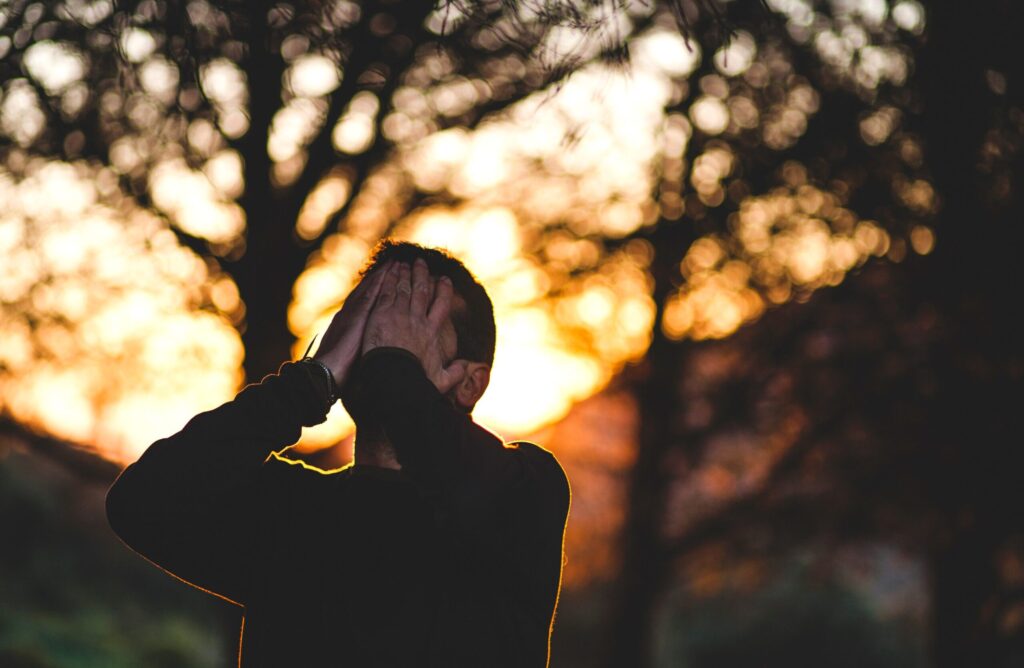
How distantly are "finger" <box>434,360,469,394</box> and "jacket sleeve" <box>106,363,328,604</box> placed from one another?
24cm

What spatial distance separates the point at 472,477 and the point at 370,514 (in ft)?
0.85

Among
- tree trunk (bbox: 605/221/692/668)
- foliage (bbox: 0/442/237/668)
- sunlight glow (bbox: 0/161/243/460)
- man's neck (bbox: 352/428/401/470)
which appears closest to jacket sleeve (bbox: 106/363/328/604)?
man's neck (bbox: 352/428/401/470)

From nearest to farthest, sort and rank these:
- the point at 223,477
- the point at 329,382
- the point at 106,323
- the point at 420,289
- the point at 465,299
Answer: the point at 223,477
the point at 329,382
the point at 420,289
the point at 465,299
the point at 106,323

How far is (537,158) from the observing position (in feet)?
23.7

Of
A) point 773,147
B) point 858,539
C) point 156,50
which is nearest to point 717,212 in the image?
point 773,147

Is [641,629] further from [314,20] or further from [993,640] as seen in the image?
[314,20]

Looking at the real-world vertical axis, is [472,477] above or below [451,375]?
below

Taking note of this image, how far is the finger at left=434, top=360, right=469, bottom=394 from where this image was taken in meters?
1.95

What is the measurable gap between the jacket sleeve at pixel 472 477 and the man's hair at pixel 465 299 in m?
0.23

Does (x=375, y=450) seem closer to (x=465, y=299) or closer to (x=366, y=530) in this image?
(x=366, y=530)

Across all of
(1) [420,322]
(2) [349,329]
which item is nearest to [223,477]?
(2) [349,329]

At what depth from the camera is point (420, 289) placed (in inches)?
77.1

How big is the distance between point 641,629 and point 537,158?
5.09 metres

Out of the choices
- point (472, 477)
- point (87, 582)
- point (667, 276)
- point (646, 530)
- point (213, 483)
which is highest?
point (667, 276)
